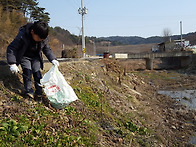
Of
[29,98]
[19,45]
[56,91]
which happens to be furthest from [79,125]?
[19,45]

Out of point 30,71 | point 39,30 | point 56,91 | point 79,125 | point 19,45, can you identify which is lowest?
point 79,125

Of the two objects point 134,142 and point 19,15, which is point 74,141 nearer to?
point 134,142

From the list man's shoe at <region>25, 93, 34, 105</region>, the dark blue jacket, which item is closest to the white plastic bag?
man's shoe at <region>25, 93, 34, 105</region>

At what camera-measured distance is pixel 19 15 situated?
28.6 metres

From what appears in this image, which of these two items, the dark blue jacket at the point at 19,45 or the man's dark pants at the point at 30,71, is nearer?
the dark blue jacket at the point at 19,45

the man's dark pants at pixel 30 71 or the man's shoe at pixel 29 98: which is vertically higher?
the man's dark pants at pixel 30 71

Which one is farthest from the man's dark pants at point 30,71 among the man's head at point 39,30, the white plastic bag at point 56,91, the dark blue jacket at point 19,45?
the man's head at point 39,30

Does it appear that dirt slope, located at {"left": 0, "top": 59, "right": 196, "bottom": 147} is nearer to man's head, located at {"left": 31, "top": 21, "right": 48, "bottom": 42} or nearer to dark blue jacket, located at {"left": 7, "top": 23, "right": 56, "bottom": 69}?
dark blue jacket, located at {"left": 7, "top": 23, "right": 56, "bottom": 69}

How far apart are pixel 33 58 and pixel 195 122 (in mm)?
6478

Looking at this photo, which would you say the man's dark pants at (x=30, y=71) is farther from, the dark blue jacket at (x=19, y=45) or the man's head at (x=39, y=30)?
the man's head at (x=39, y=30)

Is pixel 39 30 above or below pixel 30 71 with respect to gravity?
above

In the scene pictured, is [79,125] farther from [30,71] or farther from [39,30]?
[39,30]

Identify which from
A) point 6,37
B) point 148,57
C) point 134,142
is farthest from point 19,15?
point 134,142

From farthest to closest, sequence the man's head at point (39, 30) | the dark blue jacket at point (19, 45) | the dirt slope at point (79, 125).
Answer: the dark blue jacket at point (19, 45) → the man's head at point (39, 30) → the dirt slope at point (79, 125)
